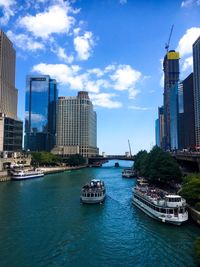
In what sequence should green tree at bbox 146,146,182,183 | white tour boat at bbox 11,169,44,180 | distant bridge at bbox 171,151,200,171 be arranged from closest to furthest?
1. green tree at bbox 146,146,182,183
2. distant bridge at bbox 171,151,200,171
3. white tour boat at bbox 11,169,44,180

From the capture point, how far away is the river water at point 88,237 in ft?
124

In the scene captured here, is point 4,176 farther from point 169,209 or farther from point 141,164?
point 169,209

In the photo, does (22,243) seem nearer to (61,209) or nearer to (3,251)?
(3,251)

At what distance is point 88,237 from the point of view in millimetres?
46875

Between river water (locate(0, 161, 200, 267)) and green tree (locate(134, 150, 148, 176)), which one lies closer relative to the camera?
river water (locate(0, 161, 200, 267))

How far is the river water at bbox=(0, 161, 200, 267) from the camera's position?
124ft

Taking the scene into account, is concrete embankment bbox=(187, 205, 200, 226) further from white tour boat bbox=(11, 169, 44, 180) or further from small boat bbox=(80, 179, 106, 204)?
white tour boat bbox=(11, 169, 44, 180)

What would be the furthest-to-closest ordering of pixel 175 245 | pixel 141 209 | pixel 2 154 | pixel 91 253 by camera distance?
pixel 2 154 → pixel 141 209 → pixel 175 245 → pixel 91 253

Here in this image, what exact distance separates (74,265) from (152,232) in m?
17.7

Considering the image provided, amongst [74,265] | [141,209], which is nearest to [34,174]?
[141,209]

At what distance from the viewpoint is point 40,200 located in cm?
7950

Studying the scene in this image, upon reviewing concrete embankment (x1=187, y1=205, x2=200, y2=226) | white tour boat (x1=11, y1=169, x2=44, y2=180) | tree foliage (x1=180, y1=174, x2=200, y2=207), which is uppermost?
tree foliage (x1=180, y1=174, x2=200, y2=207)

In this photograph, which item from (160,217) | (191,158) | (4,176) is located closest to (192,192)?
(160,217)

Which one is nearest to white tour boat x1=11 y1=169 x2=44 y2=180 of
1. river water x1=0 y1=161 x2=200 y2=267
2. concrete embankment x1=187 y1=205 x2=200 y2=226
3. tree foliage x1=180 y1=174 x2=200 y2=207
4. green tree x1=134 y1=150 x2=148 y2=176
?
green tree x1=134 y1=150 x2=148 y2=176
